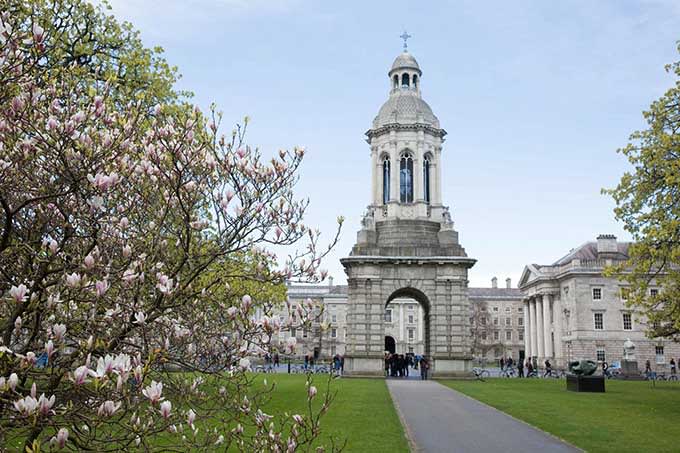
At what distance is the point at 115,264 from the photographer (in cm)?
627

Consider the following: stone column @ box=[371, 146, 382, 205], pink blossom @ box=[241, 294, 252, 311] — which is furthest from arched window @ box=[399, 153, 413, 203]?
pink blossom @ box=[241, 294, 252, 311]

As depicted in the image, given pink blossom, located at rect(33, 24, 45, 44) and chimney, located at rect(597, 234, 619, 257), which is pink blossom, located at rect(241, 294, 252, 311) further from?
chimney, located at rect(597, 234, 619, 257)

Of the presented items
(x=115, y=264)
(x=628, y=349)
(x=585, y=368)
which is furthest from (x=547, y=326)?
(x=115, y=264)

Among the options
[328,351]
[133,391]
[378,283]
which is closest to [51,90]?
[133,391]

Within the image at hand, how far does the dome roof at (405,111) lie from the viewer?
46.4 meters

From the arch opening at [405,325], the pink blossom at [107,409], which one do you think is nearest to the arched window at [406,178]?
the pink blossom at [107,409]

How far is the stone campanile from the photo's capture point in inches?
1630

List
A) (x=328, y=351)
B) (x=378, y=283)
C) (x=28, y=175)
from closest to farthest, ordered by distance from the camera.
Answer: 1. (x=28, y=175)
2. (x=378, y=283)
3. (x=328, y=351)

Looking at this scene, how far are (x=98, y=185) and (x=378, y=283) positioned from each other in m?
37.6

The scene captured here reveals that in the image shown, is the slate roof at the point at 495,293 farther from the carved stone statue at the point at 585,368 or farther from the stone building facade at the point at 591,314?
the carved stone statue at the point at 585,368

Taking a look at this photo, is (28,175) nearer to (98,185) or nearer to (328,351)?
(98,185)

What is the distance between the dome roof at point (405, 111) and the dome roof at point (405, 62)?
1.79 metres

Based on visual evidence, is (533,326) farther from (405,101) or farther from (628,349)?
(405,101)

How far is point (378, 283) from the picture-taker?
138ft
